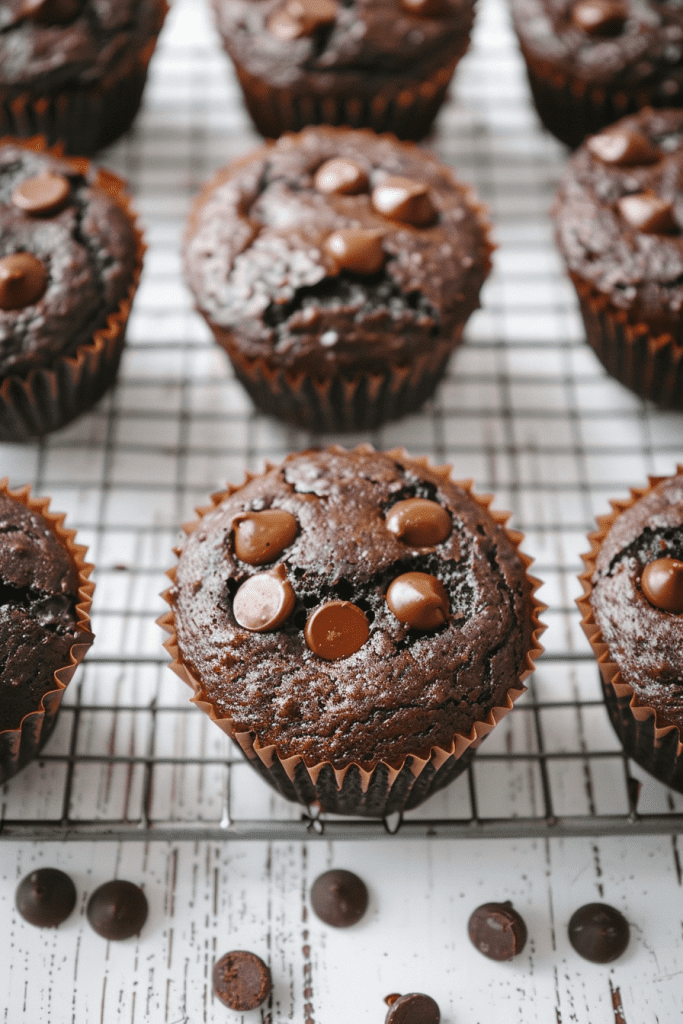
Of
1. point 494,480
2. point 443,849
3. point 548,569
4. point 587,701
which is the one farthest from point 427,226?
point 443,849

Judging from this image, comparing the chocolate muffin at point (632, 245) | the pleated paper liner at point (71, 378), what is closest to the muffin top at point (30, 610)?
the pleated paper liner at point (71, 378)

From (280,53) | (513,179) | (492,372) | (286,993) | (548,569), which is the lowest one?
(286,993)

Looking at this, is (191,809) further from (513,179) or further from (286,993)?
(513,179)

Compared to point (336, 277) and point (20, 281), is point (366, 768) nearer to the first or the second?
point (336, 277)

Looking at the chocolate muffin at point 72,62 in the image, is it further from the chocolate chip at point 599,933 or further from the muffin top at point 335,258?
the chocolate chip at point 599,933

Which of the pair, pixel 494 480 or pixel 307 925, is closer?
pixel 307 925

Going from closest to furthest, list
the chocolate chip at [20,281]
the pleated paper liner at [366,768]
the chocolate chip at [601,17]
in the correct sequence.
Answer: the pleated paper liner at [366,768], the chocolate chip at [20,281], the chocolate chip at [601,17]

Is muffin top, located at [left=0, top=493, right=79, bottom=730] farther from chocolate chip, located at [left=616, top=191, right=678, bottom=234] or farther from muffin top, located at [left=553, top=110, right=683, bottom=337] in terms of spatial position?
chocolate chip, located at [left=616, top=191, right=678, bottom=234]

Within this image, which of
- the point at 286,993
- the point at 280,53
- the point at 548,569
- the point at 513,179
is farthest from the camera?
the point at 513,179
